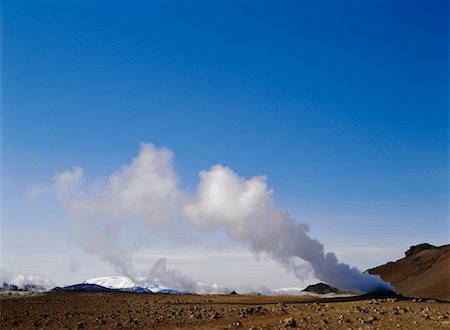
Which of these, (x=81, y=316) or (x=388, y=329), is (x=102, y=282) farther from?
(x=388, y=329)

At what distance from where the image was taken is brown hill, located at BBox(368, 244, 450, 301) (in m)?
83.8

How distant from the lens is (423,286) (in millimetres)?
91000

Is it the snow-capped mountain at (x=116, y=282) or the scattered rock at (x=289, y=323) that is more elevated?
the snow-capped mountain at (x=116, y=282)

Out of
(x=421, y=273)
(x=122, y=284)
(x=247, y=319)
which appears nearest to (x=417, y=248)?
(x=421, y=273)

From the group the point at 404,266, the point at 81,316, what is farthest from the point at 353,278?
the point at 404,266

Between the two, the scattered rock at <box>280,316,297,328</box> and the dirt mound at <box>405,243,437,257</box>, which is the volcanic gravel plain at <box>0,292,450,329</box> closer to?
the scattered rock at <box>280,316,297,328</box>

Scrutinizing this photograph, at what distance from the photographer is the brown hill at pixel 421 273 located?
8378 centimetres

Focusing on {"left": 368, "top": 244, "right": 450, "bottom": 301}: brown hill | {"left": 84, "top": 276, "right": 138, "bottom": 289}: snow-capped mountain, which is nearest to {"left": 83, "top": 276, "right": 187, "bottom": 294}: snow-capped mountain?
{"left": 84, "top": 276, "right": 138, "bottom": 289}: snow-capped mountain

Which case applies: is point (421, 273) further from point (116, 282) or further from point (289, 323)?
point (289, 323)

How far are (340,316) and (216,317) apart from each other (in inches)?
313

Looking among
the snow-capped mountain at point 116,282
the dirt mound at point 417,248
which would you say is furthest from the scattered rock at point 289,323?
the dirt mound at point 417,248

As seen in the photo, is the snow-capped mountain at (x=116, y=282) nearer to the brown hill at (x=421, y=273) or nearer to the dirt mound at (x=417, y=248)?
the brown hill at (x=421, y=273)

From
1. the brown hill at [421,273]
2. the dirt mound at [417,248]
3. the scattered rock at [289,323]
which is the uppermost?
the dirt mound at [417,248]

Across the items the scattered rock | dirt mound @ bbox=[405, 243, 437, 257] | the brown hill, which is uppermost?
dirt mound @ bbox=[405, 243, 437, 257]
